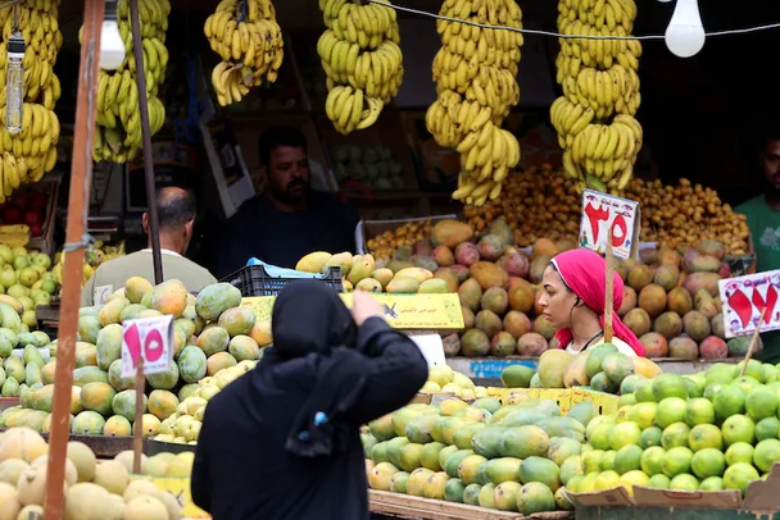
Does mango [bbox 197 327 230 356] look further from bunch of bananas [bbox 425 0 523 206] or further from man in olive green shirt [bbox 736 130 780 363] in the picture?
man in olive green shirt [bbox 736 130 780 363]

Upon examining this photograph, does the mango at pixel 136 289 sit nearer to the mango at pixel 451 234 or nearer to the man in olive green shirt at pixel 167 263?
the man in olive green shirt at pixel 167 263

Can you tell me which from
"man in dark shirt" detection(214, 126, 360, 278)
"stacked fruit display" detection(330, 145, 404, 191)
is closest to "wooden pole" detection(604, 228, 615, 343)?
"man in dark shirt" detection(214, 126, 360, 278)

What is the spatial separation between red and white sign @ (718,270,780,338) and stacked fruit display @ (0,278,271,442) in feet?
5.69

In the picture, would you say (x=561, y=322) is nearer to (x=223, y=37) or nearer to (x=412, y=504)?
(x=412, y=504)

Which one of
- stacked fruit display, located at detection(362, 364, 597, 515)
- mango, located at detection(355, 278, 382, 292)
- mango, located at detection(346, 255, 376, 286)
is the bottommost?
stacked fruit display, located at detection(362, 364, 597, 515)

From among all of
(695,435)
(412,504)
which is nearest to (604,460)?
(695,435)

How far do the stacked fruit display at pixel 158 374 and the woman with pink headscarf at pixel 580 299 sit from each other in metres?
1.09

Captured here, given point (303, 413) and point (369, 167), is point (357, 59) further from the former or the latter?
point (303, 413)

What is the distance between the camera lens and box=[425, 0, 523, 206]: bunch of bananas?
6.64 metres

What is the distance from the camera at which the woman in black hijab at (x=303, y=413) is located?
9.59ft

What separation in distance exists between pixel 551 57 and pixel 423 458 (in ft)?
15.4

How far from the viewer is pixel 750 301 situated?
13.0 ft

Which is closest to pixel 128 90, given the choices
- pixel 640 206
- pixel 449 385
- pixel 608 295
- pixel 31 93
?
pixel 31 93

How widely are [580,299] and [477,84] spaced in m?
1.71
